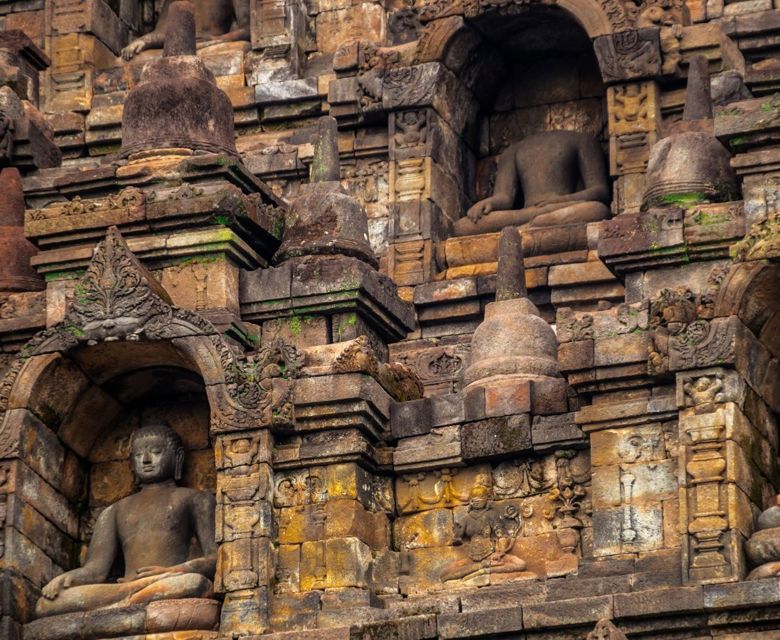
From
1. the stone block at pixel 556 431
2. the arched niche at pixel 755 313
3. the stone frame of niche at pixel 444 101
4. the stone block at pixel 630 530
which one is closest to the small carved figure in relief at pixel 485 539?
the stone block at pixel 556 431

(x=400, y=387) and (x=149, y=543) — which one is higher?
(x=400, y=387)

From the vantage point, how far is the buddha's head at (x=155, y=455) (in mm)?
44000

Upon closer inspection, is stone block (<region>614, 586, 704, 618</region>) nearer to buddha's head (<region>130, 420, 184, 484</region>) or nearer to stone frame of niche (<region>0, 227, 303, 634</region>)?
stone frame of niche (<region>0, 227, 303, 634</region>)

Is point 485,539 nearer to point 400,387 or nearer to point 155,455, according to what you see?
point 400,387

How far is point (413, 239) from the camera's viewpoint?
4972 cm

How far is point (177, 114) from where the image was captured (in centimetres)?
4616

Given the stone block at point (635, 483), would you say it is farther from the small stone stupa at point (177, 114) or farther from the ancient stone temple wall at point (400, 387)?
the small stone stupa at point (177, 114)

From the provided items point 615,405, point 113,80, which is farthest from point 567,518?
point 113,80

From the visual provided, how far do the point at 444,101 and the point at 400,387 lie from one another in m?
7.62

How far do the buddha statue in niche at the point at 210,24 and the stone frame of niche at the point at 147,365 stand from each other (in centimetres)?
1009

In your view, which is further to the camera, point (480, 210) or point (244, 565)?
point (480, 210)

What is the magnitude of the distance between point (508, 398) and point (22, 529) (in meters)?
5.39

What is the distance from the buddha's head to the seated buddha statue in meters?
6.96

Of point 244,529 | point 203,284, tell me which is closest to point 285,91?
point 203,284
